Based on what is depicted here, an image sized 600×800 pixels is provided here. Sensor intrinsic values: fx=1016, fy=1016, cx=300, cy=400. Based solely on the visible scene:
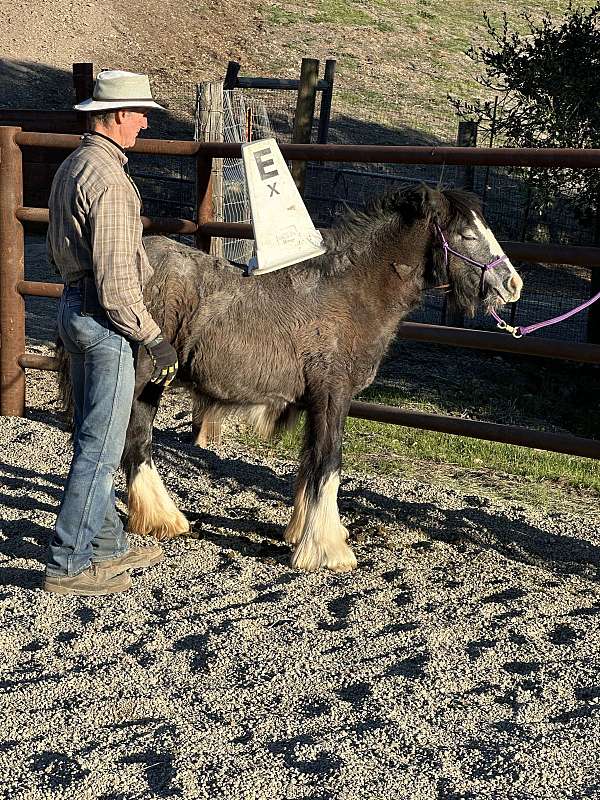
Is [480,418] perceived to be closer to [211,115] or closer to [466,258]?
[211,115]

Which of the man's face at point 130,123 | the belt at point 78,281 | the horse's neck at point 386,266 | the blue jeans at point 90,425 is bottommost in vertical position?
the blue jeans at point 90,425

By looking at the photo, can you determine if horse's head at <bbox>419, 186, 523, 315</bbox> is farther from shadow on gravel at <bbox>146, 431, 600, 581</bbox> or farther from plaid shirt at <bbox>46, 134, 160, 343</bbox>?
plaid shirt at <bbox>46, 134, 160, 343</bbox>

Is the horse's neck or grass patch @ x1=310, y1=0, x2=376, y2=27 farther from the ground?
grass patch @ x1=310, y1=0, x2=376, y2=27

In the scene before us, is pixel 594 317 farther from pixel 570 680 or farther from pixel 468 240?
pixel 570 680

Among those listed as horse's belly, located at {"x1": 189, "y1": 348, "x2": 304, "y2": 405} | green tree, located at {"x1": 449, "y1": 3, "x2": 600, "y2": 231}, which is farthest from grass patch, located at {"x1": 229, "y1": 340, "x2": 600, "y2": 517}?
green tree, located at {"x1": 449, "y1": 3, "x2": 600, "y2": 231}

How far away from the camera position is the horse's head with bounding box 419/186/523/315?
499 cm

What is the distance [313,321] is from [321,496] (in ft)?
2.83

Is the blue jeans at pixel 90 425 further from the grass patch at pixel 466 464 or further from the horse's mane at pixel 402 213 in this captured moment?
the grass patch at pixel 466 464

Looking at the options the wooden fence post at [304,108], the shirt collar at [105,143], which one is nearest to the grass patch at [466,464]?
the shirt collar at [105,143]

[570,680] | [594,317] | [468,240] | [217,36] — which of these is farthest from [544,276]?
[217,36]

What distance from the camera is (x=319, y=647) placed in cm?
401

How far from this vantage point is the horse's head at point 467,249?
4992 millimetres

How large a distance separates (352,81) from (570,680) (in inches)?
955

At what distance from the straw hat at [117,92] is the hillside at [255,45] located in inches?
788
